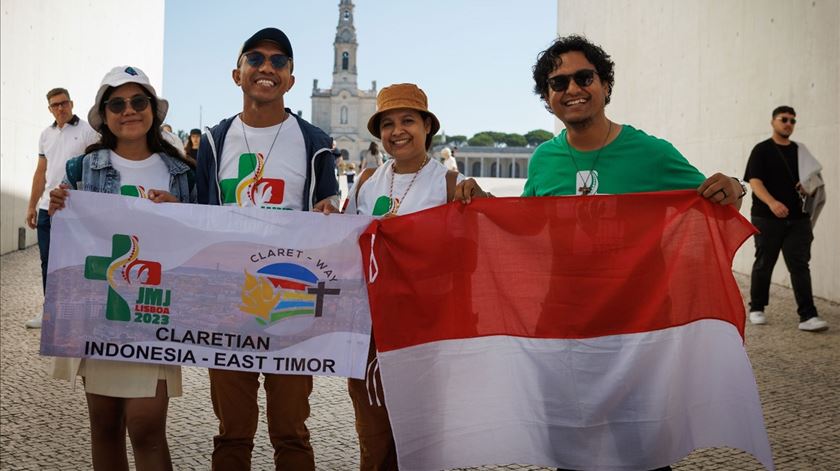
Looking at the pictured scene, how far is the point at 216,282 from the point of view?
3527mm

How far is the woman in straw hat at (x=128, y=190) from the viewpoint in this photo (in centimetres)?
323

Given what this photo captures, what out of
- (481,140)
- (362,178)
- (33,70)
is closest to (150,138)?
(362,178)

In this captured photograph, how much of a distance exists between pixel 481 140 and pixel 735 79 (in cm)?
18225

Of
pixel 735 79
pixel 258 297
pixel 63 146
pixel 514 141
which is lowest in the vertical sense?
pixel 258 297

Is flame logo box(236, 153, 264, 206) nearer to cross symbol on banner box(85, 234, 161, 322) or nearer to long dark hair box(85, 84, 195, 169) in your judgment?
long dark hair box(85, 84, 195, 169)

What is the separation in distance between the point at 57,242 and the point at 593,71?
2.25 meters

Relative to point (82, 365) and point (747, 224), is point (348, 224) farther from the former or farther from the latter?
point (747, 224)

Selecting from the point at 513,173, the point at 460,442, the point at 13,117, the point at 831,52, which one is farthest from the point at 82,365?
the point at 513,173

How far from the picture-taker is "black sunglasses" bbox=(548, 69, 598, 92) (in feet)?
11.0

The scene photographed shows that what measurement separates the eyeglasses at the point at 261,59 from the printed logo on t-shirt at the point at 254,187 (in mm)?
366

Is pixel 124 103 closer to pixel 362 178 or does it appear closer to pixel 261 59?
pixel 261 59

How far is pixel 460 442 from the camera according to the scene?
11.1 ft

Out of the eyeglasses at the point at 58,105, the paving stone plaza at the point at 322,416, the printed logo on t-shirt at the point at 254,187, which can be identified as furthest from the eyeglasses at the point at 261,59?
the eyeglasses at the point at 58,105

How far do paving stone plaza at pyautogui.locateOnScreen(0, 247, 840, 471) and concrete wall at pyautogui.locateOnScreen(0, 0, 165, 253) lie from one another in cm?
654
